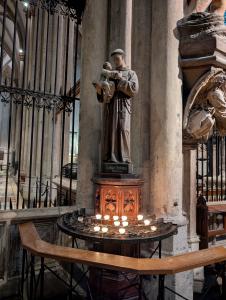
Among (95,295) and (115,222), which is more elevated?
(115,222)

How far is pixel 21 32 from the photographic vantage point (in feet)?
40.0

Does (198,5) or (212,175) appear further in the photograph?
(212,175)

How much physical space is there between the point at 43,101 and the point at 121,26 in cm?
159

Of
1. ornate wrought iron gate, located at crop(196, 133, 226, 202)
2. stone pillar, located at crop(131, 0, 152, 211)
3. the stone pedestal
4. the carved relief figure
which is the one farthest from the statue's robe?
ornate wrought iron gate, located at crop(196, 133, 226, 202)

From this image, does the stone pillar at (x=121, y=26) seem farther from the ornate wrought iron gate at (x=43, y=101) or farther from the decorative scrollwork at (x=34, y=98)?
the decorative scrollwork at (x=34, y=98)

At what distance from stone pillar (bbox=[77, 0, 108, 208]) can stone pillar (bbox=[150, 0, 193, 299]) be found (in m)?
0.78

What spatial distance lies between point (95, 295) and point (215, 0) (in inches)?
198

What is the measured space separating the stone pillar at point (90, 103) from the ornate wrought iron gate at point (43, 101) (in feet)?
0.85

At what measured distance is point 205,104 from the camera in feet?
13.3

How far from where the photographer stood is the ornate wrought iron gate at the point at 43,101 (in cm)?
387

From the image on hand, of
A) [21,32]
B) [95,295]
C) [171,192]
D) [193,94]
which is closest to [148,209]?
[171,192]

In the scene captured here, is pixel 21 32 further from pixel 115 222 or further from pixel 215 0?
pixel 115 222

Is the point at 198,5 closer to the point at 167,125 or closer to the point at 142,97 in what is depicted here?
the point at 142,97

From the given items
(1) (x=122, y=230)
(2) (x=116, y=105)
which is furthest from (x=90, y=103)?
(1) (x=122, y=230)
